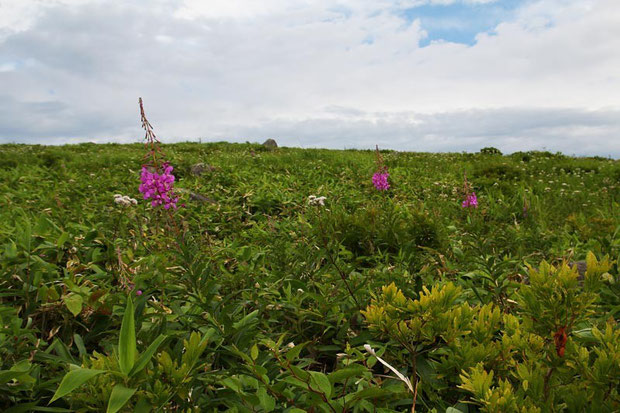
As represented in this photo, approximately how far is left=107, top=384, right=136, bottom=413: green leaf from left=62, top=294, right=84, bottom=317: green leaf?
1067mm

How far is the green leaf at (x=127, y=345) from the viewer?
115 cm

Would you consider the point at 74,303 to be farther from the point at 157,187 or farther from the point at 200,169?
the point at 200,169

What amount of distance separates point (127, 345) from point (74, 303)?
1.08m

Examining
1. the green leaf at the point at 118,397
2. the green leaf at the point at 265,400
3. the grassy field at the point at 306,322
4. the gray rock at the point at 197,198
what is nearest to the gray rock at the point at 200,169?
the gray rock at the point at 197,198

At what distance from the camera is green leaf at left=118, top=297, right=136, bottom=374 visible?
3.76 feet

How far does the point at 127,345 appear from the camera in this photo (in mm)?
1165

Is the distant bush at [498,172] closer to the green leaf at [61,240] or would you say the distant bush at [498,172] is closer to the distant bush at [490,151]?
the distant bush at [490,151]

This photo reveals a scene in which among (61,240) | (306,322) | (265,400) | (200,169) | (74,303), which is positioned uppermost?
(200,169)

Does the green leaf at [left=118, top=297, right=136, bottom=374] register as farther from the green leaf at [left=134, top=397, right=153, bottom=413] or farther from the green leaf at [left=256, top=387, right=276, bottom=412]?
the green leaf at [left=256, top=387, right=276, bottom=412]

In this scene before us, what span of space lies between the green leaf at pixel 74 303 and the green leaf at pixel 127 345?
1025 mm

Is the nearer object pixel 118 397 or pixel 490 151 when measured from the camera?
pixel 118 397

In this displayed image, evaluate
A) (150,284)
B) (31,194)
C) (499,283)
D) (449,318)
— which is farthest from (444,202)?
(31,194)

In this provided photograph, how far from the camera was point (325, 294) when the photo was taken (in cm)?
233

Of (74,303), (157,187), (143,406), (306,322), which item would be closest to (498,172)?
(157,187)
